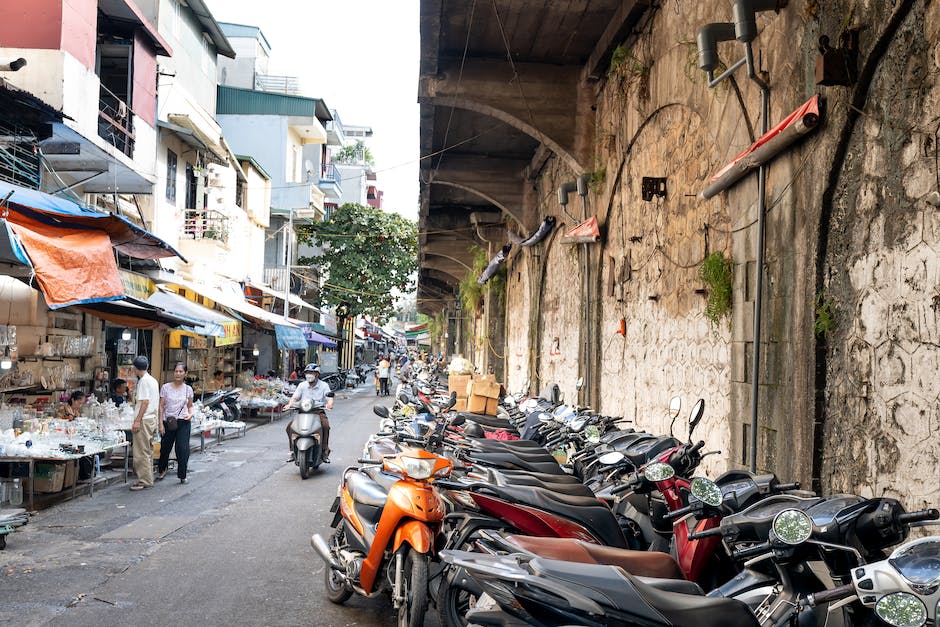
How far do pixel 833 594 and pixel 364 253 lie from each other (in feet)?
121

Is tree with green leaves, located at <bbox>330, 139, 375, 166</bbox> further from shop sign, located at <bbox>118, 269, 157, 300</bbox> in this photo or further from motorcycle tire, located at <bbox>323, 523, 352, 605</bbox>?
motorcycle tire, located at <bbox>323, 523, 352, 605</bbox>

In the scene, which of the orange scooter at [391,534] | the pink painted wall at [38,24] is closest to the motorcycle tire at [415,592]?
the orange scooter at [391,534]

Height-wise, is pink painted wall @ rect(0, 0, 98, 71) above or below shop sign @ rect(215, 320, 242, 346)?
above

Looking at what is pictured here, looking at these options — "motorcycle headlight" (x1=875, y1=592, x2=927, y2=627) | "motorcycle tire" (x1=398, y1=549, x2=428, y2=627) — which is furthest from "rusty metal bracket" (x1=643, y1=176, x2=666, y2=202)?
"motorcycle headlight" (x1=875, y1=592, x2=927, y2=627)

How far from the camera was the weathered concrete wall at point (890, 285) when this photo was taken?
4.33 metres

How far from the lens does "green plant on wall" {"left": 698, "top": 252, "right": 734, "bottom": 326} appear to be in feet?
23.4

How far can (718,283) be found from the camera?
718 cm

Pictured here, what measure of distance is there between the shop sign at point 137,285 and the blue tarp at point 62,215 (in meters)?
1.93

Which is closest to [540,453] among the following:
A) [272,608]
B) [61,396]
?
[272,608]

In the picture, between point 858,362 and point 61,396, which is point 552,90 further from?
point 61,396

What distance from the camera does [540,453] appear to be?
Answer: 7383mm

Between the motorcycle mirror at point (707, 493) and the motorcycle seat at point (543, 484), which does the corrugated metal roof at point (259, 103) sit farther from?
the motorcycle mirror at point (707, 493)

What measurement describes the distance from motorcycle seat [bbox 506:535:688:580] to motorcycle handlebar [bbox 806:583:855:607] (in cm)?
49

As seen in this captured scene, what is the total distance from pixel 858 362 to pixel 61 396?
11.9 metres
